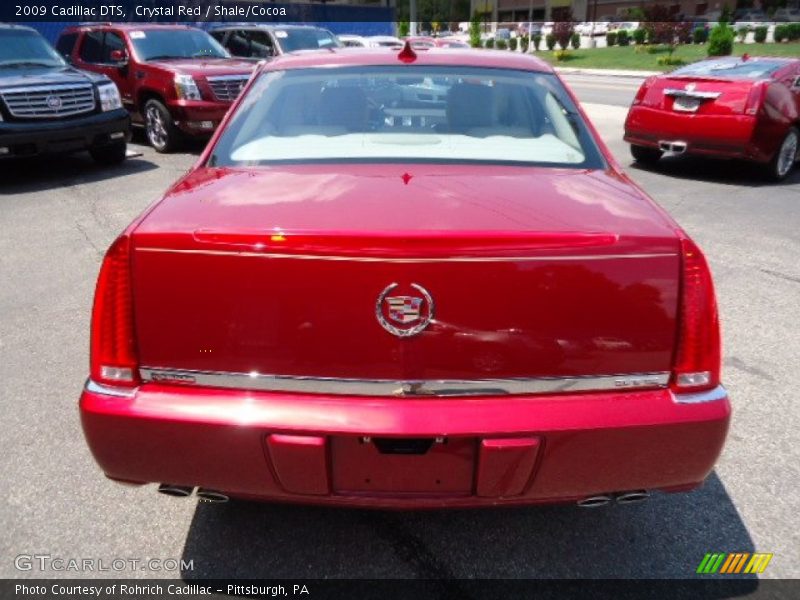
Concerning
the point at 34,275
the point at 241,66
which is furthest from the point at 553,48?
the point at 34,275

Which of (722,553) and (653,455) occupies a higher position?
(653,455)

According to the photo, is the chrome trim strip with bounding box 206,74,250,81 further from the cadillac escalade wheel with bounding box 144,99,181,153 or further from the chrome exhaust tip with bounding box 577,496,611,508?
the chrome exhaust tip with bounding box 577,496,611,508

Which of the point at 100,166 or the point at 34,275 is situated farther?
the point at 100,166

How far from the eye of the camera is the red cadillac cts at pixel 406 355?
75.2 inches

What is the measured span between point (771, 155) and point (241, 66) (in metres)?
7.79

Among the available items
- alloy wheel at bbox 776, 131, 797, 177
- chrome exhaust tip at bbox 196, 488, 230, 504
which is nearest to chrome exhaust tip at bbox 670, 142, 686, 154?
alloy wheel at bbox 776, 131, 797, 177

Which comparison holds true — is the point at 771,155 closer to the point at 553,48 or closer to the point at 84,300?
the point at 84,300

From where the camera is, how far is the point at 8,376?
3818mm

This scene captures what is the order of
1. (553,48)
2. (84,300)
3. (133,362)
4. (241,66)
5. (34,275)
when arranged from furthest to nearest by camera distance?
(553,48), (241,66), (34,275), (84,300), (133,362)

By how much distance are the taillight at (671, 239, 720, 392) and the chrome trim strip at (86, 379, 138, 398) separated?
1.58 m

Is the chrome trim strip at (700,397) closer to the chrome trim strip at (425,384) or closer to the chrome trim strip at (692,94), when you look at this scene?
the chrome trim strip at (425,384)

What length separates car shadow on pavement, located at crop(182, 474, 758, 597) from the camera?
7.95 ft

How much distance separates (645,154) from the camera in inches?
399

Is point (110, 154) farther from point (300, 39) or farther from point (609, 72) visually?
point (609, 72)
